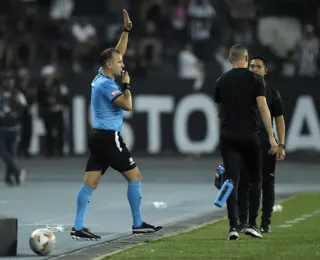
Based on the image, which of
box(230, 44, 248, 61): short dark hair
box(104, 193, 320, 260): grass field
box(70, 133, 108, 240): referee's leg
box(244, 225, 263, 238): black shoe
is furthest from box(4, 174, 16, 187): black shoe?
box(230, 44, 248, 61): short dark hair

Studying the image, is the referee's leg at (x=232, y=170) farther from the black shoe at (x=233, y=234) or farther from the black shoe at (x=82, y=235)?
the black shoe at (x=82, y=235)

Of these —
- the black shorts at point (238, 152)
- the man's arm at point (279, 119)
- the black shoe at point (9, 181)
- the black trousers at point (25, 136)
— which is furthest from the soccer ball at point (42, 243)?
the black trousers at point (25, 136)

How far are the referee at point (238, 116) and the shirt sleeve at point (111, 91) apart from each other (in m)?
1.21

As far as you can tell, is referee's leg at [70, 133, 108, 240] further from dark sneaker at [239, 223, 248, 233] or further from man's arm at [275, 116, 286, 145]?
man's arm at [275, 116, 286, 145]

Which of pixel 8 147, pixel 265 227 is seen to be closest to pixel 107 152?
pixel 265 227

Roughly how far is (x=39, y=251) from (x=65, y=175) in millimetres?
14667

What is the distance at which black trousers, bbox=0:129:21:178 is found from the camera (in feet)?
80.7

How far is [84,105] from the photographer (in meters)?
31.5

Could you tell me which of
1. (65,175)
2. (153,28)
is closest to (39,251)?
(65,175)

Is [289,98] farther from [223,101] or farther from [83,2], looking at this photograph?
[223,101]

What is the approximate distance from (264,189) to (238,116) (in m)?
1.58

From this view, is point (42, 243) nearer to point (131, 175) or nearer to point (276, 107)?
point (131, 175)

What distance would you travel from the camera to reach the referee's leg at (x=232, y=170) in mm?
13938

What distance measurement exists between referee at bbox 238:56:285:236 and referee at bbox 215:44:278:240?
365 millimetres
